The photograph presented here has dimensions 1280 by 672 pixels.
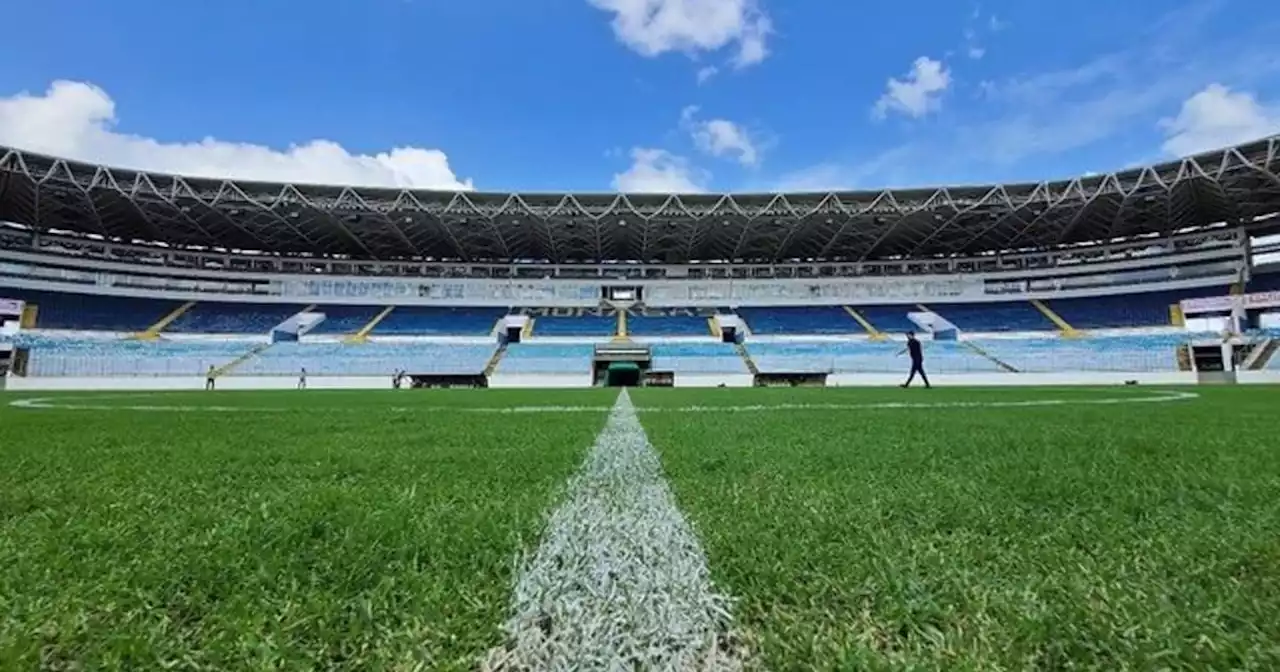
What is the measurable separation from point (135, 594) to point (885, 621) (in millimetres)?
1168

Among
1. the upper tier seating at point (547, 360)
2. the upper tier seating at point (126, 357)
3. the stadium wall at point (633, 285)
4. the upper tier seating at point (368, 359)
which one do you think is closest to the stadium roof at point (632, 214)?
the stadium wall at point (633, 285)

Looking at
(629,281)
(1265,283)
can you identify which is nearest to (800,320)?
(629,281)

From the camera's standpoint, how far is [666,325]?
39.6 meters

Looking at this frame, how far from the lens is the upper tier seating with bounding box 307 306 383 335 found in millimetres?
37062

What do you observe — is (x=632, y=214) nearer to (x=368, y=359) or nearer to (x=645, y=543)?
(x=368, y=359)

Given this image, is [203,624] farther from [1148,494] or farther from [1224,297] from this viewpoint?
[1224,297]

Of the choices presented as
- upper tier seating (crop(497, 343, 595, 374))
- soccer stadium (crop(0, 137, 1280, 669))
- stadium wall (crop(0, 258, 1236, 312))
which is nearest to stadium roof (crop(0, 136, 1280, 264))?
stadium wall (crop(0, 258, 1236, 312))

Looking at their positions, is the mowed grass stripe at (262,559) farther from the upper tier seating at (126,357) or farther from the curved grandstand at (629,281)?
the upper tier seating at (126,357)

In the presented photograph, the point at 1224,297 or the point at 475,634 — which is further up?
the point at 1224,297

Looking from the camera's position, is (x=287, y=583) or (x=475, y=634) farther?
(x=287, y=583)

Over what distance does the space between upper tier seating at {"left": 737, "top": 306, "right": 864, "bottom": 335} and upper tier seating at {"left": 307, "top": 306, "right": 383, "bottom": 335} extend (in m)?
21.7

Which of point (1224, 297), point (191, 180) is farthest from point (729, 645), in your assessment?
point (1224, 297)

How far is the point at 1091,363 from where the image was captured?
28625mm

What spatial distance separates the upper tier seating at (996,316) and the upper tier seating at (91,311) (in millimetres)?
42797
